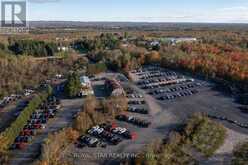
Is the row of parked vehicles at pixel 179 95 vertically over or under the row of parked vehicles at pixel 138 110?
over

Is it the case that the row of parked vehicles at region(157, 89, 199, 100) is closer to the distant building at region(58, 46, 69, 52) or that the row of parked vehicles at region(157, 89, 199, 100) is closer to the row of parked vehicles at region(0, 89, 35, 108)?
the row of parked vehicles at region(0, 89, 35, 108)

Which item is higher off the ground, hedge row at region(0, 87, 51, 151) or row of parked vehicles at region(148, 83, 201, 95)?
row of parked vehicles at region(148, 83, 201, 95)

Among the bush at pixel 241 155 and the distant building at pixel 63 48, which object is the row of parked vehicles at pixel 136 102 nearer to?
the bush at pixel 241 155

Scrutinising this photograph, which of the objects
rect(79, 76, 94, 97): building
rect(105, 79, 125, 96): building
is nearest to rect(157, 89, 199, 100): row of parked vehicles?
rect(105, 79, 125, 96): building

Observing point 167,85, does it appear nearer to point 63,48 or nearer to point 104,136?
point 104,136

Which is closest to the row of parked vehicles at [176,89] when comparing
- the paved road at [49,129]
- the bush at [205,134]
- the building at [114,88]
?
the building at [114,88]

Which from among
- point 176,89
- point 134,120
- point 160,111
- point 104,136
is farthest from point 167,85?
point 104,136
